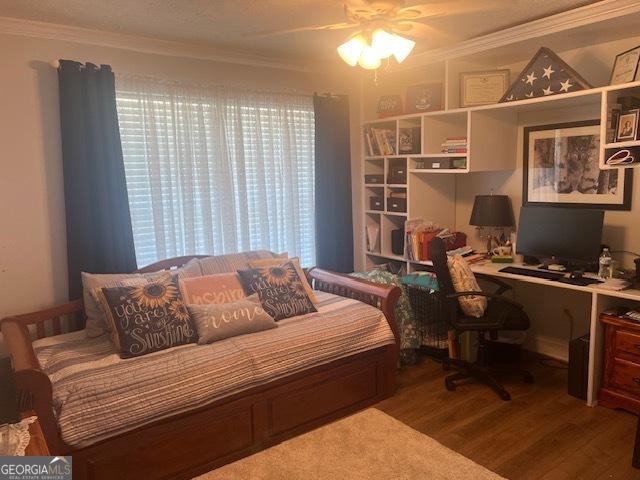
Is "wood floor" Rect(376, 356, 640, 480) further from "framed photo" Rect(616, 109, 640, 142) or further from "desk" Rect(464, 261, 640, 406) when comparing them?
"framed photo" Rect(616, 109, 640, 142)

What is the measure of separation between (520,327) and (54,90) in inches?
127

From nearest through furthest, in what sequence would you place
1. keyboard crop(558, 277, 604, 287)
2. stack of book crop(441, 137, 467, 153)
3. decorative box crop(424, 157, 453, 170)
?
keyboard crop(558, 277, 604, 287) → stack of book crop(441, 137, 467, 153) → decorative box crop(424, 157, 453, 170)

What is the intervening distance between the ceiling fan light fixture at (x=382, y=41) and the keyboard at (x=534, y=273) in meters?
1.78

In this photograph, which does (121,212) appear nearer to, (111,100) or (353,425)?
(111,100)

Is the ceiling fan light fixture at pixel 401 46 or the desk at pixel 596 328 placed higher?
the ceiling fan light fixture at pixel 401 46

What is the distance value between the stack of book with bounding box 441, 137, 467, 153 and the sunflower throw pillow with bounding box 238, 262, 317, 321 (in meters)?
1.55

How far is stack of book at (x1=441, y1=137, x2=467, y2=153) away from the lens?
3.62 metres

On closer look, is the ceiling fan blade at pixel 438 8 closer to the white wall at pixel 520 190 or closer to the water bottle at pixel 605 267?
the white wall at pixel 520 190

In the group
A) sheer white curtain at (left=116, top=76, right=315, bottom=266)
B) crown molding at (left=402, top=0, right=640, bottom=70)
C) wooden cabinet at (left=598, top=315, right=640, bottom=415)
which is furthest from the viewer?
sheer white curtain at (left=116, top=76, right=315, bottom=266)

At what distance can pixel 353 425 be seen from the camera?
285cm

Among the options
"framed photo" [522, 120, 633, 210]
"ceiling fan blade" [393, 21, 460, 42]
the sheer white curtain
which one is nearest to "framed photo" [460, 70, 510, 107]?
"framed photo" [522, 120, 633, 210]

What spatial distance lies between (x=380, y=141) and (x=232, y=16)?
1.81m

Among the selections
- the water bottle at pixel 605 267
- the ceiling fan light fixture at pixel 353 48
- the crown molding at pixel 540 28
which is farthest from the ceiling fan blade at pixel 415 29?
the water bottle at pixel 605 267

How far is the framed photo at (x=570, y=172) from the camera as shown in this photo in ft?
10.7
